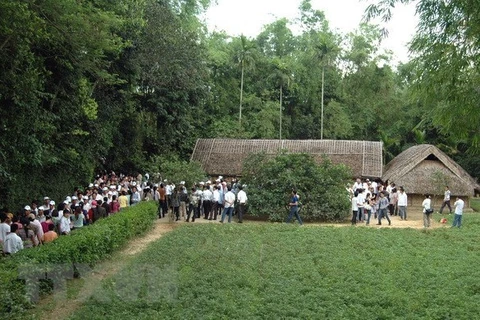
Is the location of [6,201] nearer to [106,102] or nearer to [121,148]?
[106,102]

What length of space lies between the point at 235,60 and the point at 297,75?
6322mm

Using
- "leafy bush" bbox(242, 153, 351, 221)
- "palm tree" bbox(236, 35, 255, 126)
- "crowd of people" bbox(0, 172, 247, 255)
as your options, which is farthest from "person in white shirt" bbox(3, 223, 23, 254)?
"palm tree" bbox(236, 35, 255, 126)

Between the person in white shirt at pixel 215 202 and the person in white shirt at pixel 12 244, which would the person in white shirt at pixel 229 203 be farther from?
the person in white shirt at pixel 12 244

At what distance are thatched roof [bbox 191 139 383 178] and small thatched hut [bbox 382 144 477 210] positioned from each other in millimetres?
1731

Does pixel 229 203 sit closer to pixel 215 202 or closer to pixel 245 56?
pixel 215 202

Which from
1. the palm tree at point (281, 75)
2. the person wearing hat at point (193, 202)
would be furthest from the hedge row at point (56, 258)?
the palm tree at point (281, 75)

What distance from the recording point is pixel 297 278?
40.4ft

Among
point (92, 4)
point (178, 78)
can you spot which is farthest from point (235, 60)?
point (92, 4)

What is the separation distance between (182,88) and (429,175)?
14888mm

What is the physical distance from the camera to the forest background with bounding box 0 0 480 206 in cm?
880

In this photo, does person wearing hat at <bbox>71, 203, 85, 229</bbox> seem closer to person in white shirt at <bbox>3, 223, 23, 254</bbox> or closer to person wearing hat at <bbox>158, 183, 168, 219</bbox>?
person in white shirt at <bbox>3, 223, 23, 254</bbox>

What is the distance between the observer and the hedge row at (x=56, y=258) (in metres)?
9.06

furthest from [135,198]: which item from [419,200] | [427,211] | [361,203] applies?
[419,200]

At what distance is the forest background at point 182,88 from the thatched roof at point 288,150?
2335 millimetres
